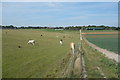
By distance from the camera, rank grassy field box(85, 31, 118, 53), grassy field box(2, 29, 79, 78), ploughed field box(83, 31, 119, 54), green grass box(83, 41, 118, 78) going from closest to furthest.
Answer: green grass box(83, 41, 118, 78), grassy field box(2, 29, 79, 78), grassy field box(85, 31, 118, 53), ploughed field box(83, 31, 119, 54)

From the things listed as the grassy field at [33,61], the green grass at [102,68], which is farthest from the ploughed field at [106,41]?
the green grass at [102,68]

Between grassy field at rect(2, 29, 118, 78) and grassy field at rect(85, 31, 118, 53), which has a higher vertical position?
grassy field at rect(85, 31, 118, 53)

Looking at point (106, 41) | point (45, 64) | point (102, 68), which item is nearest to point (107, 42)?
point (106, 41)

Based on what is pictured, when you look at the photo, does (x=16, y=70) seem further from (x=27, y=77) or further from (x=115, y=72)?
(x=115, y=72)

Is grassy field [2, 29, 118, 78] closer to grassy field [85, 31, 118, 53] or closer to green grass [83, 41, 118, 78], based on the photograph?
green grass [83, 41, 118, 78]

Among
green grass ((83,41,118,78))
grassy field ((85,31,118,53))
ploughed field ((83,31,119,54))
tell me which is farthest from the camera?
ploughed field ((83,31,119,54))

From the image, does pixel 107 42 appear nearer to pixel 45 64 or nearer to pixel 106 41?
pixel 106 41

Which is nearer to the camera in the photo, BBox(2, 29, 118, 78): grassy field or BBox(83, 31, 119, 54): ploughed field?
BBox(2, 29, 118, 78): grassy field

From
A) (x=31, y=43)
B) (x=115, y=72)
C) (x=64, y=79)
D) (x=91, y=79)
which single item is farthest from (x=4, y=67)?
(x=31, y=43)

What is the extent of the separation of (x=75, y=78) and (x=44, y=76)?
5.89ft

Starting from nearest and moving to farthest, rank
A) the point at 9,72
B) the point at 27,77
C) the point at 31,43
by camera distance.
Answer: the point at 27,77, the point at 9,72, the point at 31,43

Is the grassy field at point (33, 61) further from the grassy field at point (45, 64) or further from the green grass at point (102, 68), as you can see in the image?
the green grass at point (102, 68)

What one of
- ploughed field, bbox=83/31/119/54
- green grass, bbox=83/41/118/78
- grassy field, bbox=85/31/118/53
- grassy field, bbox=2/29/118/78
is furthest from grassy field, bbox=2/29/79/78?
ploughed field, bbox=83/31/119/54

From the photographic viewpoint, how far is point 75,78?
1068 centimetres
